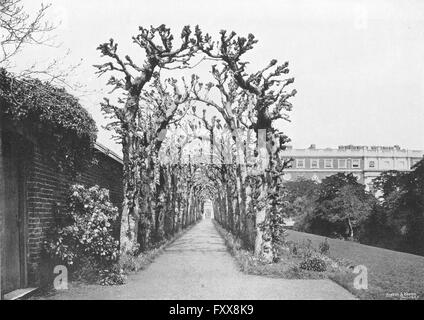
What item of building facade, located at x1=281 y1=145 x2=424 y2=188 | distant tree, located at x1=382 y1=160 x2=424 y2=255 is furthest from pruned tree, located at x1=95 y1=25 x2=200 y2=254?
building facade, located at x1=281 y1=145 x2=424 y2=188

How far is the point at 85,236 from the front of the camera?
32.6 feet

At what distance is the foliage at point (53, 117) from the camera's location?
8.13 metres

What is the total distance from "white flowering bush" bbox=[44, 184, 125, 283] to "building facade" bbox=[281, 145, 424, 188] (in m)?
79.9

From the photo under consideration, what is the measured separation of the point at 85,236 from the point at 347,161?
85217 millimetres

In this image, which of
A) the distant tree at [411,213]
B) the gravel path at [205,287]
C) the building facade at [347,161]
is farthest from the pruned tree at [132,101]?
the building facade at [347,161]

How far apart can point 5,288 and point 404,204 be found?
25677mm

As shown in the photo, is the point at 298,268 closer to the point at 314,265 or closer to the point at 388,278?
the point at 314,265

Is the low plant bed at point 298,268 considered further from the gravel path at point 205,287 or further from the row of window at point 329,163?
the row of window at point 329,163

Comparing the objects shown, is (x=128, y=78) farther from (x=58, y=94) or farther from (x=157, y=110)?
(x=157, y=110)

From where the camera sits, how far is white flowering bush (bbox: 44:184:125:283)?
9.71 metres

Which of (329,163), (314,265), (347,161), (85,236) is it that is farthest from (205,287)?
(347,161)

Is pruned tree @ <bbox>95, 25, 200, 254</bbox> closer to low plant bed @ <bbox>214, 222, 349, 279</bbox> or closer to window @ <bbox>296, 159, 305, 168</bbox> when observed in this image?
low plant bed @ <bbox>214, 222, 349, 279</bbox>
